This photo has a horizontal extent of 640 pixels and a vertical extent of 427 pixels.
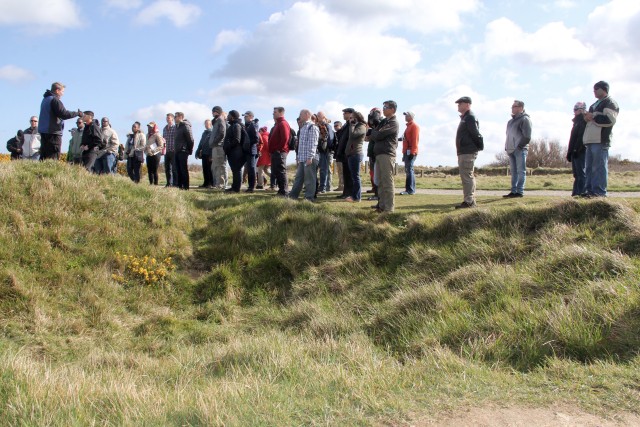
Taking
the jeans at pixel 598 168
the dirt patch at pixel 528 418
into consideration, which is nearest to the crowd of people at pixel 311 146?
the jeans at pixel 598 168

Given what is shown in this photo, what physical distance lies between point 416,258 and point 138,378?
4899 millimetres

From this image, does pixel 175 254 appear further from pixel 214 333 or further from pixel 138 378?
pixel 138 378

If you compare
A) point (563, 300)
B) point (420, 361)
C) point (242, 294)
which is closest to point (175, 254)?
point (242, 294)

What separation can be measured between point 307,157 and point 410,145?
3.15 m

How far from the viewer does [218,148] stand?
15070 millimetres

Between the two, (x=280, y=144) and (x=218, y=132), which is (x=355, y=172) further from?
(x=218, y=132)

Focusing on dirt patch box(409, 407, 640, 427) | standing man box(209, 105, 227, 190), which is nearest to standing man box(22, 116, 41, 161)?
standing man box(209, 105, 227, 190)

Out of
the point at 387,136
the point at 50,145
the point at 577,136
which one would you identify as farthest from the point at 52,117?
the point at 577,136

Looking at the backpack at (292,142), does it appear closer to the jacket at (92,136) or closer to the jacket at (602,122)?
the jacket at (92,136)

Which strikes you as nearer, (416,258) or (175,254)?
(416,258)

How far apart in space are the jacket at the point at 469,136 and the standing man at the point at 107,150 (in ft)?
29.4

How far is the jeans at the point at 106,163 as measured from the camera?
14.6 m

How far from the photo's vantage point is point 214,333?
8.05 m

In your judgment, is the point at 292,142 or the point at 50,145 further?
the point at 292,142
